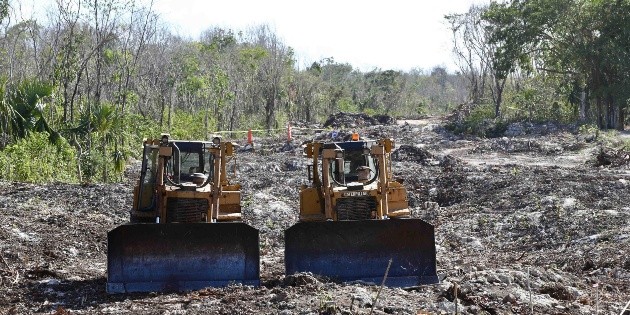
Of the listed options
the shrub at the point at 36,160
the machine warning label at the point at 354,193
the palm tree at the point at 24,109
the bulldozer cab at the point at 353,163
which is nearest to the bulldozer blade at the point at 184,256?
the machine warning label at the point at 354,193

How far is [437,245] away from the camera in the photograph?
1343 cm

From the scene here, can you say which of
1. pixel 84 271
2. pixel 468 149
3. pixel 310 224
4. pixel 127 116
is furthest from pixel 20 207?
pixel 468 149

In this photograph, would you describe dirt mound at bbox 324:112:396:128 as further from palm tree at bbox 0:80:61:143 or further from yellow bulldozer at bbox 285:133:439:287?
yellow bulldozer at bbox 285:133:439:287

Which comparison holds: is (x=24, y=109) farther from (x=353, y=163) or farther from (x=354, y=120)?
(x=354, y=120)

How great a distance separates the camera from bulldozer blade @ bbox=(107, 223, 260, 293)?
9.42 metres

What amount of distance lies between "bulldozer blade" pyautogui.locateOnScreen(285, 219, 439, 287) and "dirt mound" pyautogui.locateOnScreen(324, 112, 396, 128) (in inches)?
1505

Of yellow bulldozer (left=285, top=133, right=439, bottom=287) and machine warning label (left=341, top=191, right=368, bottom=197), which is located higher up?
machine warning label (left=341, top=191, right=368, bottom=197)

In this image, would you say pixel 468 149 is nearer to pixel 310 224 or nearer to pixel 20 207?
pixel 20 207

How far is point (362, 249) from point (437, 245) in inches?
153

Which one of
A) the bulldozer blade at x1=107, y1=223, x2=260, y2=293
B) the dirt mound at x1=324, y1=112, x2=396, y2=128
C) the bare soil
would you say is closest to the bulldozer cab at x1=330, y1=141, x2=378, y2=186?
the bare soil

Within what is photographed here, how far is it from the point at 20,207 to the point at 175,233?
6363 millimetres

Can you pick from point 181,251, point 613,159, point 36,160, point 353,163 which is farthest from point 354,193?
point 613,159

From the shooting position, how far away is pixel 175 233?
950 centimetres

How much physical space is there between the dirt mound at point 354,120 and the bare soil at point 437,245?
23.4 m
